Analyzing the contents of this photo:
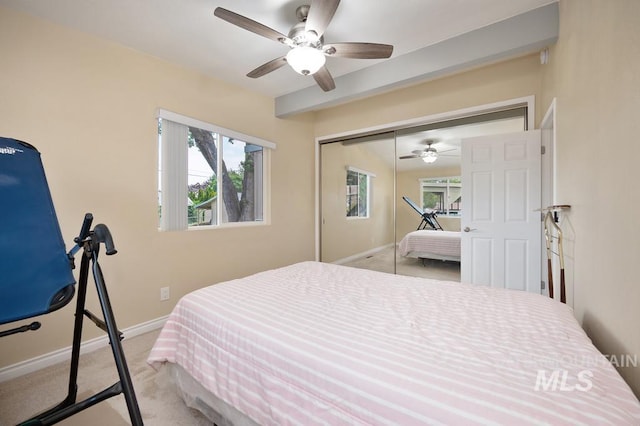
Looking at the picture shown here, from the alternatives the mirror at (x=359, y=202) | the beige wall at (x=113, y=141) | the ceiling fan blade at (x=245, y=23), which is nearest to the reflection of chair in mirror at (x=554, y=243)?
the mirror at (x=359, y=202)

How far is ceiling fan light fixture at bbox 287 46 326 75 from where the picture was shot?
1.90 meters

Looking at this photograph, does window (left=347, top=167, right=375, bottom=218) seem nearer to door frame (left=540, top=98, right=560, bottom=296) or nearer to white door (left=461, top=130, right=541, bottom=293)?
white door (left=461, top=130, right=541, bottom=293)

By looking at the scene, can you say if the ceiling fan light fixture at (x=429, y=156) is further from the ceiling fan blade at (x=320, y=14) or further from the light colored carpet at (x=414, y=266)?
the ceiling fan blade at (x=320, y=14)

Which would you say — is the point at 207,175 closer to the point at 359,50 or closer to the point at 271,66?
the point at 271,66

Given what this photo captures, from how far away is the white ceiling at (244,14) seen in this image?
194 cm

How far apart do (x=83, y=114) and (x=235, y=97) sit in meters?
1.56

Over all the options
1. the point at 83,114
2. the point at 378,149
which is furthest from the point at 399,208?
the point at 83,114

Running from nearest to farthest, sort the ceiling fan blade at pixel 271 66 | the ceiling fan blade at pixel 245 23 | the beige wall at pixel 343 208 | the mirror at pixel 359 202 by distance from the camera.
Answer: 1. the ceiling fan blade at pixel 245 23
2. the ceiling fan blade at pixel 271 66
3. the mirror at pixel 359 202
4. the beige wall at pixel 343 208

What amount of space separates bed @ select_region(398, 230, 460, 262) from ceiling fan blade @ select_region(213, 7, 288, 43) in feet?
9.34

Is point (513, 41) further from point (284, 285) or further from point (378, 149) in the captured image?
point (284, 285)

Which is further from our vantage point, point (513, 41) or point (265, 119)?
point (265, 119)

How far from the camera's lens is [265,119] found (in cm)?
364

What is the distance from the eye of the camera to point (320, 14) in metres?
1.65

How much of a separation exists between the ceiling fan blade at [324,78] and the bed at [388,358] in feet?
5.95
